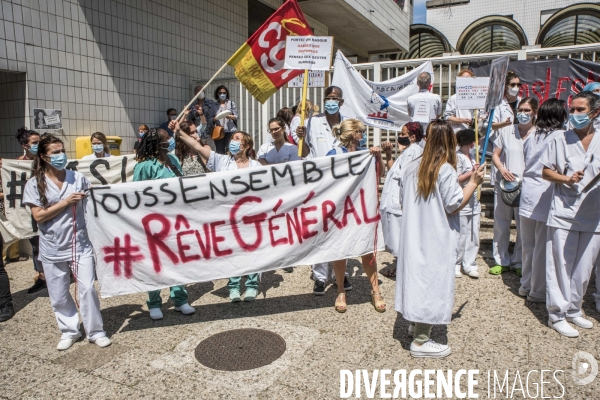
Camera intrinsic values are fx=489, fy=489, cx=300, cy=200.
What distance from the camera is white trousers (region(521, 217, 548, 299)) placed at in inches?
187

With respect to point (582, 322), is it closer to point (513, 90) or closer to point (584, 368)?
point (584, 368)

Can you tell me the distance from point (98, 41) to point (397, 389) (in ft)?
24.4

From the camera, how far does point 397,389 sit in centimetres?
336

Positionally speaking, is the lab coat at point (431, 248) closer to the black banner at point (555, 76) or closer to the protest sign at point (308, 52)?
the protest sign at point (308, 52)

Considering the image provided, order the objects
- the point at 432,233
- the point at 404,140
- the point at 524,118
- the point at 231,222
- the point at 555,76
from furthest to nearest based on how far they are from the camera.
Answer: the point at 555,76, the point at 524,118, the point at 404,140, the point at 231,222, the point at 432,233

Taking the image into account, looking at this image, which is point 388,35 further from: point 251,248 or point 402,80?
point 251,248

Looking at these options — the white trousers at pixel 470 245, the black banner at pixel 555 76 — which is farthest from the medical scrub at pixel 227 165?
the black banner at pixel 555 76

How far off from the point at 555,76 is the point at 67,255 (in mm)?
7281

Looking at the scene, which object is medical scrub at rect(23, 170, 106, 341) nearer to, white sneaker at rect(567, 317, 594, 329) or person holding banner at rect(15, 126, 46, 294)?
person holding banner at rect(15, 126, 46, 294)

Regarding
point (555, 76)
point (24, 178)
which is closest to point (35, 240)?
point (24, 178)

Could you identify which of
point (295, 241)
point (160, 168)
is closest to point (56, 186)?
point (160, 168)

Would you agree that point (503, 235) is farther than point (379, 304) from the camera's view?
Yes

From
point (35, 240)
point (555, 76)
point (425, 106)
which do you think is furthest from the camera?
point (555, 76)

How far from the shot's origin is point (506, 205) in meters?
5.90
